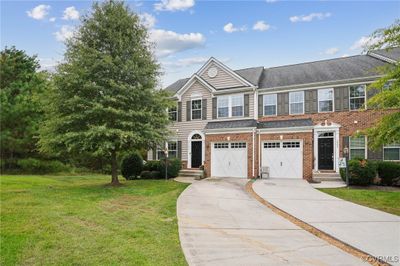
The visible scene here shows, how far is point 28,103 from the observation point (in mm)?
24078

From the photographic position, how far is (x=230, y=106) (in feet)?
65.2

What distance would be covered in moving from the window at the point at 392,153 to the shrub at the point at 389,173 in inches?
45.2

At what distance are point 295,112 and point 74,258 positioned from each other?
15923mm

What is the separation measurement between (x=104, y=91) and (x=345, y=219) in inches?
440

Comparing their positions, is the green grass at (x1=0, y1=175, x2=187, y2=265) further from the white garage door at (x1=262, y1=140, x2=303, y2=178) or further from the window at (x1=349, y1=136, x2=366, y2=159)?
the window at (x1=349, y1=136, x2=366, y2=159)

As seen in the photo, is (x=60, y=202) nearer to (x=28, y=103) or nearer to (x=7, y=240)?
(x=7, y=240)

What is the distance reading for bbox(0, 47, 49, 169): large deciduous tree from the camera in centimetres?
2356

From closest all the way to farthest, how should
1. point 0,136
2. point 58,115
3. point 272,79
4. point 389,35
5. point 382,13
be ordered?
point 389,35
point 382,13
point 58,115
point 272,79
point 0,136

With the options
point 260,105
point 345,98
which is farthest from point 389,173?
point 260,105

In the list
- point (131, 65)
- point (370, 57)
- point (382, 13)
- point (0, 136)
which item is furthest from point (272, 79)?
point (0, 136)

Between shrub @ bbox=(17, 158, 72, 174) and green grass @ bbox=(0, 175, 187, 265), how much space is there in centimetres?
1481

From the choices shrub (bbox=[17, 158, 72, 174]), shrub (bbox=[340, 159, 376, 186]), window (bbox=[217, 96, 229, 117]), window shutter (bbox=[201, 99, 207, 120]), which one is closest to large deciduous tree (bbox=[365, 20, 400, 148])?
shrub (bbox=[340, 159, 376, 186])

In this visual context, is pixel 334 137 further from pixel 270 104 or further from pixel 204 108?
pixel 204 108

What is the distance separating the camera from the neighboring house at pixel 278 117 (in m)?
16.9
